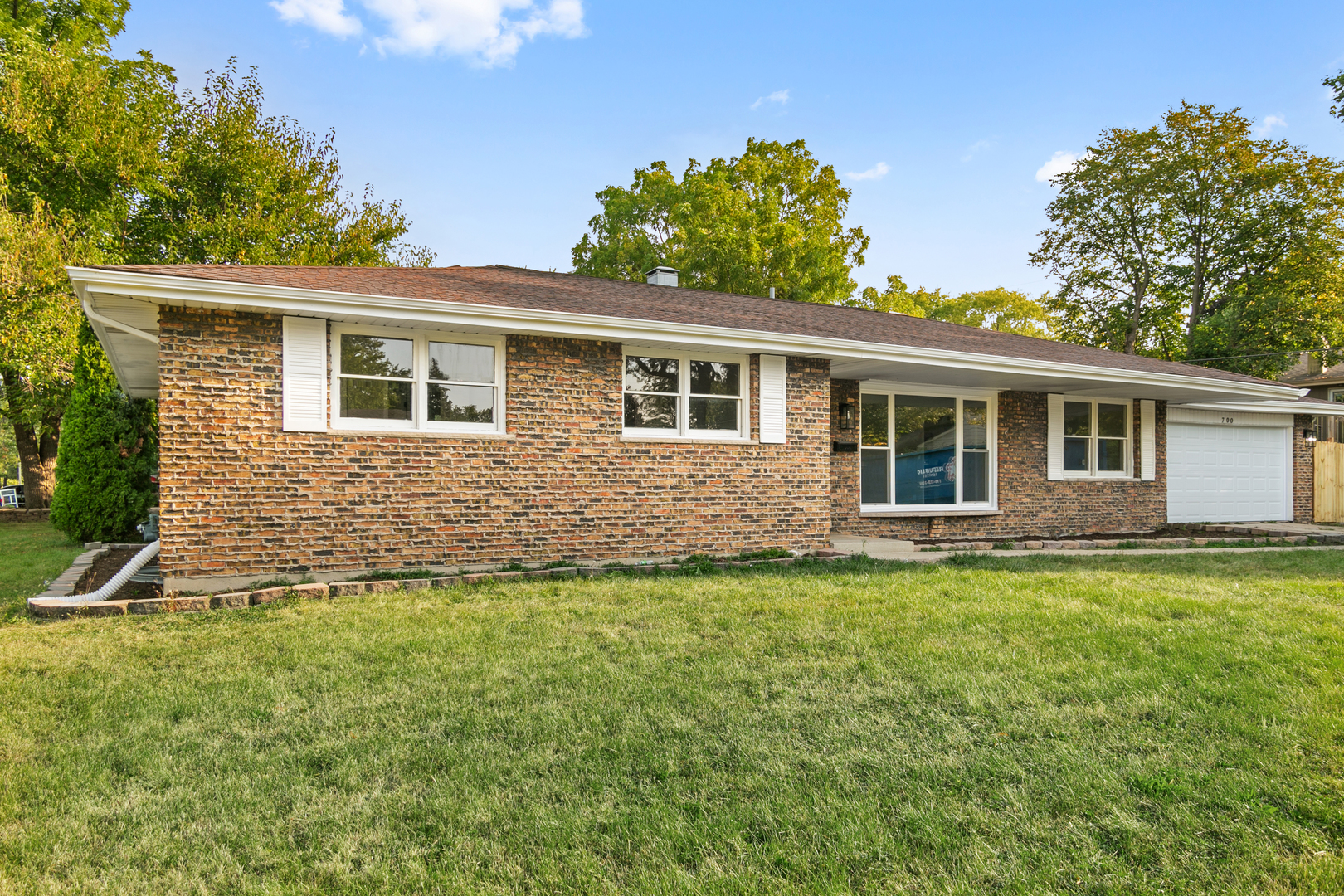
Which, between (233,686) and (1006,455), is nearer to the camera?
→ (233,686)

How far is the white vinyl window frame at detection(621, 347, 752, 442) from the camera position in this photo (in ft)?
30.6

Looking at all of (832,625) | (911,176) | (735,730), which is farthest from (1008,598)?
(911,176)

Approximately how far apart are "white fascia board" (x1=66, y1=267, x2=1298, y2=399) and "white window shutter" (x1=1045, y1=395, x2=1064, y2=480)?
4.67 feet

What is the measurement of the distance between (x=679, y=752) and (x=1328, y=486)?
20.2 metres

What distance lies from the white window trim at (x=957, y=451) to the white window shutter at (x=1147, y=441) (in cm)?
374

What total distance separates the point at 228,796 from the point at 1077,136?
36.3 m

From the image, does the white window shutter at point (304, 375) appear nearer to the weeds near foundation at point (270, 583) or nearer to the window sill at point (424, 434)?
the window sill at point (424, 434)

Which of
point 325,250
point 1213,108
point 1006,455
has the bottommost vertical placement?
point 1006,455

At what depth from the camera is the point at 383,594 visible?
23.2 ft

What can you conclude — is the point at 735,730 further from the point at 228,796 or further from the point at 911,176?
the point at 911,176

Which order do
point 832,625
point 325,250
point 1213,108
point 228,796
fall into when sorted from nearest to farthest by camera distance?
point 228,796 < point 832,625 < point 325,250 < point 1213,108

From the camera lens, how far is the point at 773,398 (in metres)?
9.91

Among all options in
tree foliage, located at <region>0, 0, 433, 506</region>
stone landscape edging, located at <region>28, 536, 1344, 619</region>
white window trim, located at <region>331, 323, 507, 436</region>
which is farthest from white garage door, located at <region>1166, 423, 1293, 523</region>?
tree foliage, located at <region>0, 0, 433, 506</region>

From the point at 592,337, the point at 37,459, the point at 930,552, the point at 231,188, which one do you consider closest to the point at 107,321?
the point at 592,337
